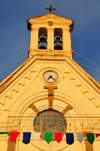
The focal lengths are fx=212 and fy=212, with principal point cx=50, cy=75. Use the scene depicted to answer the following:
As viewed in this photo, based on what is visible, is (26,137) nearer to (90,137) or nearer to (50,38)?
(90,137)

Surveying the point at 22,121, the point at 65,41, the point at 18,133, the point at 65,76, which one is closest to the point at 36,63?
the point at 65,76

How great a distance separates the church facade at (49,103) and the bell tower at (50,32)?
121 cm

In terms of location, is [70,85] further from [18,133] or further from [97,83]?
[18,133]

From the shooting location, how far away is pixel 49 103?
17.1 m

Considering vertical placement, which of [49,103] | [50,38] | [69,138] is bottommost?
[69,138]

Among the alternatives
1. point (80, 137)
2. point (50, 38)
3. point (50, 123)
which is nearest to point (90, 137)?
point (80, 137)

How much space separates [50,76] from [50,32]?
5876 millimetres

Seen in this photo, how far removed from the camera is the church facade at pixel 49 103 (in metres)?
15.5

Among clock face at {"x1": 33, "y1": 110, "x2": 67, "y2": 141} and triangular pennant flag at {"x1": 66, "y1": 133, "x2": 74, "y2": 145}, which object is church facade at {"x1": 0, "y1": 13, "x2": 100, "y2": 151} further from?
triangular pennant flag at {"x1": 66, "y1": 133, "x2": 74, "y2": 145}

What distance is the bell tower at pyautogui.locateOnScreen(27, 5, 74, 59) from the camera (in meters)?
21.3

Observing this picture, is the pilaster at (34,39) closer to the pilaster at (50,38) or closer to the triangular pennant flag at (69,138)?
the pilaster at (50,38)

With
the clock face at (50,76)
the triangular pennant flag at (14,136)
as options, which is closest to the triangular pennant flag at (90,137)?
the triangular pennant flag at (14,136)

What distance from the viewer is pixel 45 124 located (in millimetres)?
16344

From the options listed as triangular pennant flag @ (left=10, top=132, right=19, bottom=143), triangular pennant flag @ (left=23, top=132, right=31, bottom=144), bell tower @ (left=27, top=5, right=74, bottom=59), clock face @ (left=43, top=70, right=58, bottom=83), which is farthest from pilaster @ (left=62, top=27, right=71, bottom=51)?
triangular pennant flag @ (left=10, top=132, right=19, bottom=143)
